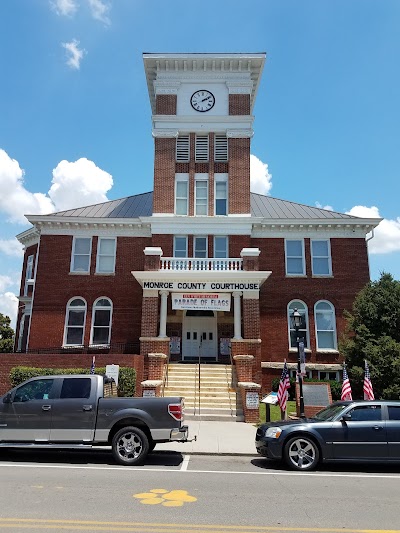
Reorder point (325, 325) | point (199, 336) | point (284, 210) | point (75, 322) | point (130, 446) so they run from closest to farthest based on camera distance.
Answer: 1. point (130, 446)
2. point (199, 336)
3. point (325, 325)
4. point (75, 322)
5. point (284, 210)

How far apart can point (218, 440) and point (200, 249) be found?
13.2m

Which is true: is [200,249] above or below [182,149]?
below

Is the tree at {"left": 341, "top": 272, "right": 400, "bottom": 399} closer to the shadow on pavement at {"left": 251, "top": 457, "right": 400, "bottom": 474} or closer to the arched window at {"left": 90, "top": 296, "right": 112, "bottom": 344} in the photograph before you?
the shadow on pavement at {"left": 251, "top": 457, "right": 400, "bottom": 474}

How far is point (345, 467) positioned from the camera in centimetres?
933

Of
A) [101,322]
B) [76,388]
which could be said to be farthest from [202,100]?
[76,388]

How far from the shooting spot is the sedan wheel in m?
8.76

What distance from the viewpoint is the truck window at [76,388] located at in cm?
933

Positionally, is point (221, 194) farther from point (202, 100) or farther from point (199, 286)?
point (199, 286)

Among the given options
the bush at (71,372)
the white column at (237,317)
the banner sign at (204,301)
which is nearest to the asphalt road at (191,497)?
the bush at (71,372)

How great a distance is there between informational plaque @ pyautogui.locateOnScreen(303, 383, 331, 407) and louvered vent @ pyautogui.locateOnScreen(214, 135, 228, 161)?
14466 millimetres

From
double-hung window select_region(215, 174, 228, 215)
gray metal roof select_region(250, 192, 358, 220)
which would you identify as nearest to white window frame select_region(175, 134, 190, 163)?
double-hung window select_region(215, 174, 228, 215)

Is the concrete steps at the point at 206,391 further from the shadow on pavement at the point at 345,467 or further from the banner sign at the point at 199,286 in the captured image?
the shadow on pavement at the point at 345,467

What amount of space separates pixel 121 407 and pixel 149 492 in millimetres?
2530

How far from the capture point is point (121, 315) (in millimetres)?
23312
